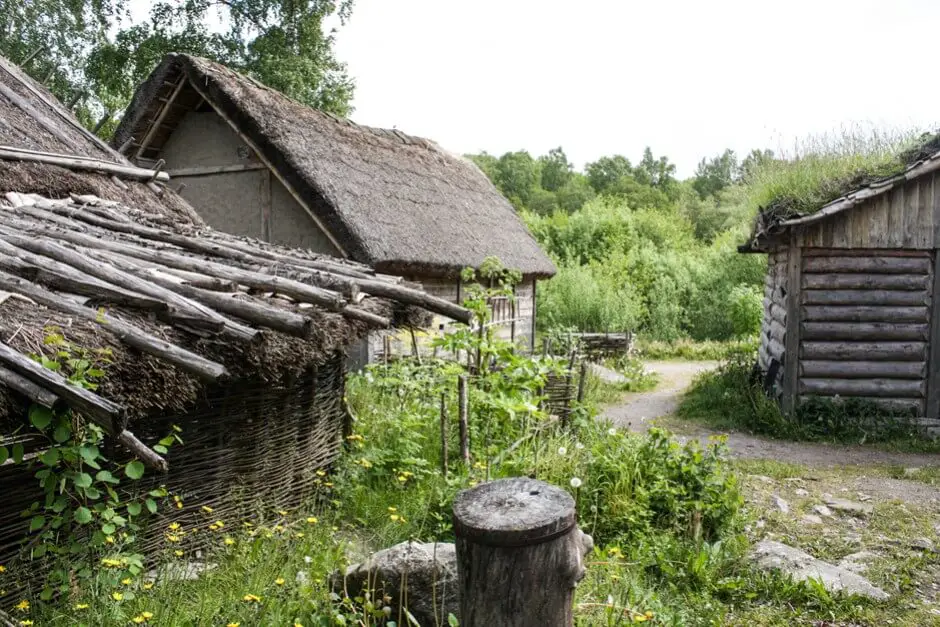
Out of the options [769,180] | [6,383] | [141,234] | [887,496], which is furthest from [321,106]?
[6,383]

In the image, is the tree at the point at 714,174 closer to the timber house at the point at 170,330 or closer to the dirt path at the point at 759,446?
the dirt path at the point at 759,446

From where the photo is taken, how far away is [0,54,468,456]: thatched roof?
289 centimetres

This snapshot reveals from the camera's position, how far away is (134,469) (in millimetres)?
2949

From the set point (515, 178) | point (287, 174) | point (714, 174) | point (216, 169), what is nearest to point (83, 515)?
point (287, 174)

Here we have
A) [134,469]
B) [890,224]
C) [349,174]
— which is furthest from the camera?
[349,174]

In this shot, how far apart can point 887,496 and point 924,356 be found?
3053 mm

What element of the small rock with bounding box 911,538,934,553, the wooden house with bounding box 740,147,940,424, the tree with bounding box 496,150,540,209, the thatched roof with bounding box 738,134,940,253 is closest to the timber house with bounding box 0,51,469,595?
the small rock with bounding box 911,538,934,553

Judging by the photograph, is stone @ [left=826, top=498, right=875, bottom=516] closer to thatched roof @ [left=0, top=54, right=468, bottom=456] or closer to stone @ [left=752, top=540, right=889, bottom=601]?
stone @ [left=752, top=540, right=889, bottom=601]

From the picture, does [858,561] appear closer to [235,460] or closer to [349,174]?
[235,460]

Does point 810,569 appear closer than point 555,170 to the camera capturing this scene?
Yes

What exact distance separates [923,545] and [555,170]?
4619 cm

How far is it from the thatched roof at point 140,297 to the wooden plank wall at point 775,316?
5.83 metres

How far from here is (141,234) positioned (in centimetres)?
511

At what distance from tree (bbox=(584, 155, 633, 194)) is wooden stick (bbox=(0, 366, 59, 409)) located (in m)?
49.0
